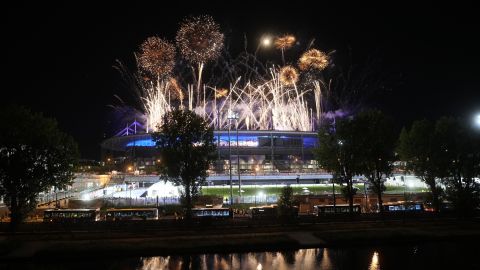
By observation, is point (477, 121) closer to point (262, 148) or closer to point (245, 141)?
point (262, 148)

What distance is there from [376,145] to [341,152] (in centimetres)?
450

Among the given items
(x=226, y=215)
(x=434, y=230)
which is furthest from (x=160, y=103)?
(x=434, y=230)

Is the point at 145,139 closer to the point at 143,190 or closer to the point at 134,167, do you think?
the point at 134,167

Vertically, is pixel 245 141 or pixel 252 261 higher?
pixel 245 141

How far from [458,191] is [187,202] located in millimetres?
31523

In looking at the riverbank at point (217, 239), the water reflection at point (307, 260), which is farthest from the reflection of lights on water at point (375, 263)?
the riverbank at point (217, 239)

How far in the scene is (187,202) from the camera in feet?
156

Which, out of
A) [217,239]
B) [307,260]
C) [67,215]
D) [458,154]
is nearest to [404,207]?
[458,154]

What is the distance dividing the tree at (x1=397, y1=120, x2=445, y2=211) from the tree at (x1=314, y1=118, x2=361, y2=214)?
12564mm

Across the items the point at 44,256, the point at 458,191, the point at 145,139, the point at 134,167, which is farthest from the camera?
the point at 145,139

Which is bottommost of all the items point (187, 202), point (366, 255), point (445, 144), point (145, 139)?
point (366, 255)

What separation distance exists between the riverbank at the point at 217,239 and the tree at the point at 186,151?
23.9 ft

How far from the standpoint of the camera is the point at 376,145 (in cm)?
5453

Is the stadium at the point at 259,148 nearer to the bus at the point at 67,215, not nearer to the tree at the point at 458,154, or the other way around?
the tree at the point at 458,154
